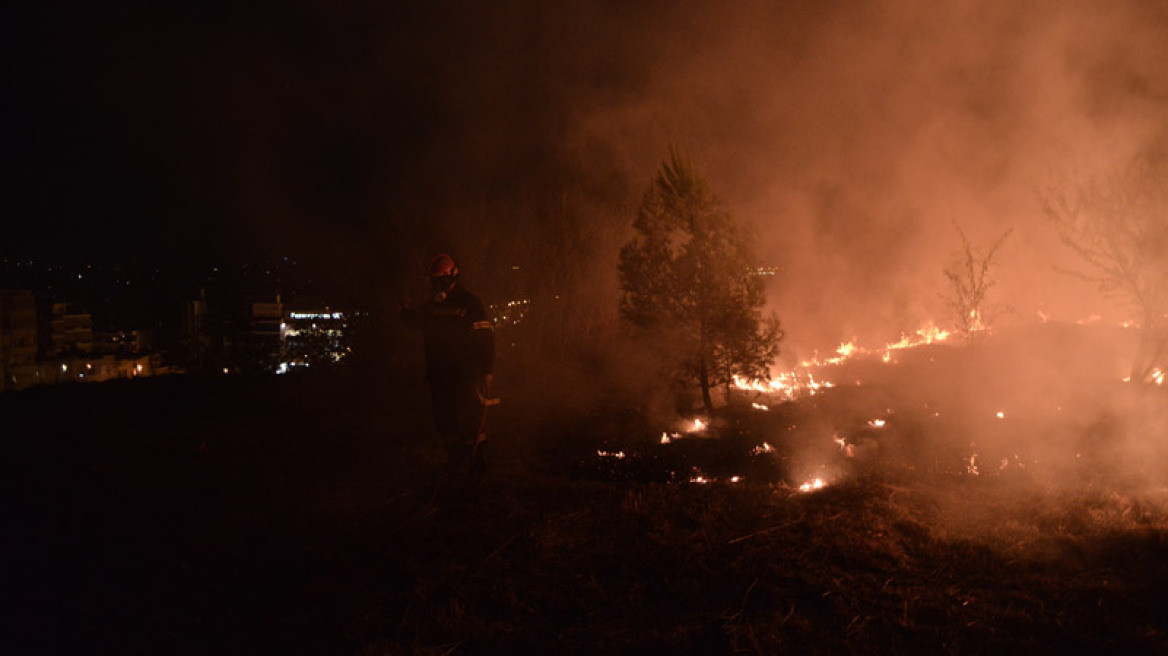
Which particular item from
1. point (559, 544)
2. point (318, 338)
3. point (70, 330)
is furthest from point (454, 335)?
point (70, 330)

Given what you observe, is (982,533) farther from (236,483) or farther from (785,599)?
(236,483)

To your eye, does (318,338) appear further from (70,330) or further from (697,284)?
(70,330)

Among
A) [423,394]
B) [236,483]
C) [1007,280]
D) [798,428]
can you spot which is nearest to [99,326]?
[423,394]

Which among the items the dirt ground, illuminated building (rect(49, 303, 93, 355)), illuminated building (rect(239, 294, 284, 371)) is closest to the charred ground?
the dirt ground

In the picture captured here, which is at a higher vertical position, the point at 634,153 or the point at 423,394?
the point at 634,153

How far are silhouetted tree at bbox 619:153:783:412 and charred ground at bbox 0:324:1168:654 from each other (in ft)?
7.43

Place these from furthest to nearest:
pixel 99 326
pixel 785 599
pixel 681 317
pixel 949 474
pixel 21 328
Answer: pixel 99 326
pixel 21 328
pixel 681 317
pixel 949 474
pixel 785 599

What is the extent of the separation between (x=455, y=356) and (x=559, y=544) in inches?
95.0

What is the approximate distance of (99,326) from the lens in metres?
28.6

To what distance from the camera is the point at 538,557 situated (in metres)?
4.14

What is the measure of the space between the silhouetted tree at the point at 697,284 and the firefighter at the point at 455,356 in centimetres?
494

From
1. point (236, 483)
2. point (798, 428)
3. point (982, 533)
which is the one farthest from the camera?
point (798, 428)

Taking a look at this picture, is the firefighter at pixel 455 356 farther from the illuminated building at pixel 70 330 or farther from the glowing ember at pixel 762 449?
the illuminated building at pixel 70 330

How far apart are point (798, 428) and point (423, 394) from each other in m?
6.67
